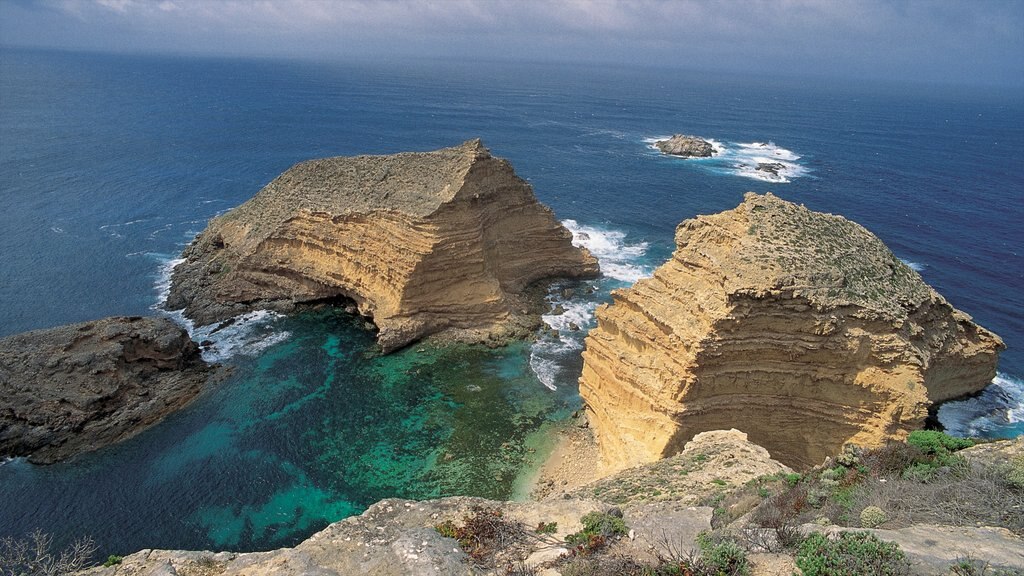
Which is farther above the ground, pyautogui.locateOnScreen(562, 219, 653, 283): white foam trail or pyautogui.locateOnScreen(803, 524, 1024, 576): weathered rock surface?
pyautogui.locateOnScreen(803, 524, 1024, 576): weathered rock surface

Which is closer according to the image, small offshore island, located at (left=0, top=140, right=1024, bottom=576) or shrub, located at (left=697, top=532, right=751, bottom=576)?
shrub, located at (left=697, top=532, right=751, bottom=576)

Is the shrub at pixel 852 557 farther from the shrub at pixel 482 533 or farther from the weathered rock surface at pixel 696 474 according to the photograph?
the shrub at pixel 482 533

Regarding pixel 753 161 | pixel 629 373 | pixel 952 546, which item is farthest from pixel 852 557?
pixel 753 161

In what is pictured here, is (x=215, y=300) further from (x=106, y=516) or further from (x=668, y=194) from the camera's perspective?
(x=668, y=194)

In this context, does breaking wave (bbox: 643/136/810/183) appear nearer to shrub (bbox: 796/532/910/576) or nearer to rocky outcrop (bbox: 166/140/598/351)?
rocky outcrop (bbox: 166/140/598/351)

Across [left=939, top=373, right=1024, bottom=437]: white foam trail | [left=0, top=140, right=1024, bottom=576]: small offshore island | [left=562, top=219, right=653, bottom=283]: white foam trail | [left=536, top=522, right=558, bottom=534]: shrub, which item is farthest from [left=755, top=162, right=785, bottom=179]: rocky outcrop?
[left=536, top=522, right=558, bottom=534]: shrub

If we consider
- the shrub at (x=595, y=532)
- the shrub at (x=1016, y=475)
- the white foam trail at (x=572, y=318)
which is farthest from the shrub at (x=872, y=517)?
the white foam trail at (x=572, y=318)
